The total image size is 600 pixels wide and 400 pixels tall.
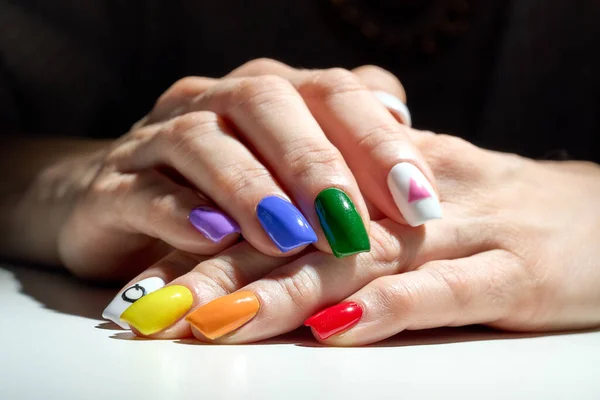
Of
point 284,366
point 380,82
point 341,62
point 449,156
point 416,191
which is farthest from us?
point 341,62

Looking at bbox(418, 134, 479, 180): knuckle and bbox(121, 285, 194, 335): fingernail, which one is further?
bbox(418, 134, 479, 180): knuckle

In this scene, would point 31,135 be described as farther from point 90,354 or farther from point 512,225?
point 512,225

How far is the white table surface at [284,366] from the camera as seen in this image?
17.7 inches

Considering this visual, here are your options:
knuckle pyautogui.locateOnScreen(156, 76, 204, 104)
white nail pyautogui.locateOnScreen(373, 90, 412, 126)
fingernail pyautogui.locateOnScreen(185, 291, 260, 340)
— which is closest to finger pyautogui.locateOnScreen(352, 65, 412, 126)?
white nail pyautogui.locateOnScreen(373, 90, 412, 126)

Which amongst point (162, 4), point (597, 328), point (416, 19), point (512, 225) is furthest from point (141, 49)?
point (597, 328)

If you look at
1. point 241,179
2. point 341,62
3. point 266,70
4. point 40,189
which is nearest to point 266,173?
point 241,179

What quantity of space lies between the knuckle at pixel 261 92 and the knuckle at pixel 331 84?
0.04 meters

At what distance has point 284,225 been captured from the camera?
58cm

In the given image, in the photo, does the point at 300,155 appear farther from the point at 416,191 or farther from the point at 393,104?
the point at 393,104

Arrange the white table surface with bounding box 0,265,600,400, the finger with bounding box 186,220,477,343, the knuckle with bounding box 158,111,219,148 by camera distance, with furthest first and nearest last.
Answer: the knuckle with bounding box 158,111,219,148 < the finger with bounding box 186,220,477,343 < the white table surface with bounding box 0,265,600,400

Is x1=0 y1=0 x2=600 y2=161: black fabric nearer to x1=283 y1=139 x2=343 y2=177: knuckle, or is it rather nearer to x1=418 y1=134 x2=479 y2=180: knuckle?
x1=418 y1=134 x2=479 y2=180: knuckle

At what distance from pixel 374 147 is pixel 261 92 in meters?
0.13

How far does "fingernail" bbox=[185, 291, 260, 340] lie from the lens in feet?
1.79

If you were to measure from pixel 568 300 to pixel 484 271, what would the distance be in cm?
10
